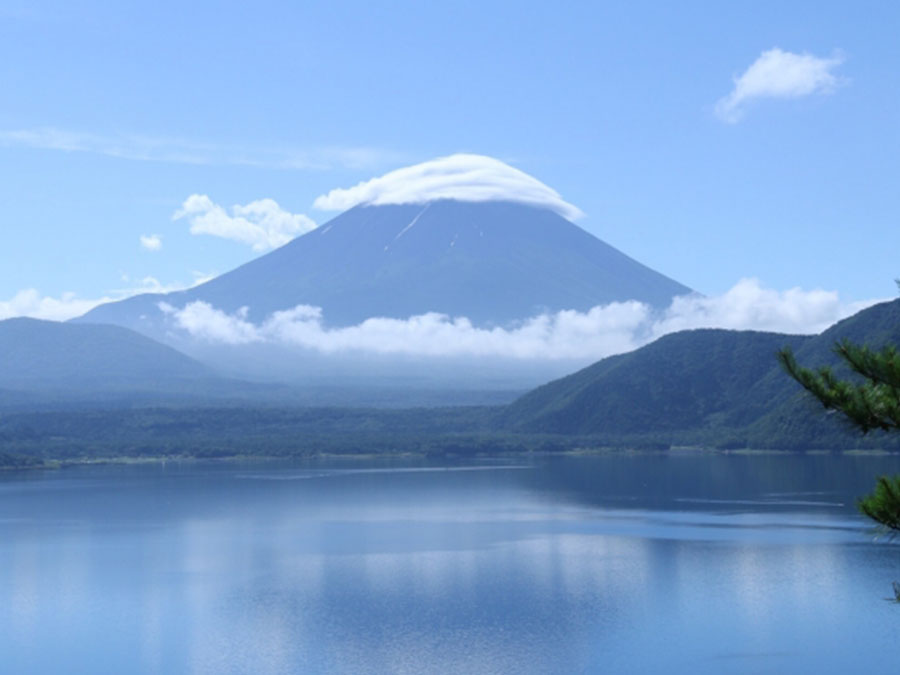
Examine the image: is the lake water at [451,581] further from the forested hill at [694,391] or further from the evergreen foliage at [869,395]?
the forested hill at [694,391]

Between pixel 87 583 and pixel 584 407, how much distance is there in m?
84.4

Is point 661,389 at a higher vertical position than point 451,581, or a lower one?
higher

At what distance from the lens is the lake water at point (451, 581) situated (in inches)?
1086

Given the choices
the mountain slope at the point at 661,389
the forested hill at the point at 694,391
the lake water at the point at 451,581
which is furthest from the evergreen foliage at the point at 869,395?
the mountain slope at the point at 661,389

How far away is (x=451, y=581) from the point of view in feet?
121

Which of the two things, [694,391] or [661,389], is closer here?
[694,391]

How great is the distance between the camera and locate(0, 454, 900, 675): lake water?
27594 mm

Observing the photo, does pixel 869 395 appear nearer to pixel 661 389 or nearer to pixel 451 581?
pixel 451 581

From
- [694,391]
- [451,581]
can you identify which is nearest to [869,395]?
[451,581]

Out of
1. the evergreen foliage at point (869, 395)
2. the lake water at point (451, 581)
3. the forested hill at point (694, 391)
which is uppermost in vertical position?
the forested hill at point (694, 391)

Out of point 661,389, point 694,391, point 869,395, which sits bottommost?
point 869,395

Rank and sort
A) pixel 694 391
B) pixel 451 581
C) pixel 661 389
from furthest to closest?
pixel 661 389 → pixel 694 391 → pixel 451 581

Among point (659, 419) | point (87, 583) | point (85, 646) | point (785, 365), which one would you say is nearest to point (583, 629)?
point (85, 646)

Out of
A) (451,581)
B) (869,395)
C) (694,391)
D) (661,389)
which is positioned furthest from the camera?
(661,389)
